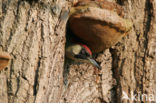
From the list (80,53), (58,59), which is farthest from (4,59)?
(80,53)

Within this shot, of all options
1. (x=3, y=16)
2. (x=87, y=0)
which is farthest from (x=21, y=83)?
(x=87, y=0)

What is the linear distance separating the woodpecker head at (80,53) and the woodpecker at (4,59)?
2.96 feet

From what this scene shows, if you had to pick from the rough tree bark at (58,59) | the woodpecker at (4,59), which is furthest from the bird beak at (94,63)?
the woodpecker at (4,59)

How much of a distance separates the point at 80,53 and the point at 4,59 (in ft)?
3.44

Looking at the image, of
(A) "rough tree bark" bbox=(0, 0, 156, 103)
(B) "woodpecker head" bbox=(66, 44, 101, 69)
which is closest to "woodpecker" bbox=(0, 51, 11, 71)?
(A) "rough tree bark" bbox=(0, 0, 156, 103)

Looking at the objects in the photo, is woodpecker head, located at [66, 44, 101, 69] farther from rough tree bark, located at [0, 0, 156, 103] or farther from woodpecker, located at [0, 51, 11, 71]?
woodpecker, located at [0, 51, 11, 71]

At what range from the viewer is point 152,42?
2.97 metres

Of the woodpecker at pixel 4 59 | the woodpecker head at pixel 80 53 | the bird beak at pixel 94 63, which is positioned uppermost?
the woodpecker at pixel 4 59

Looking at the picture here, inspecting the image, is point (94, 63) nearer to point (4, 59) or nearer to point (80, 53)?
point (80, 53)

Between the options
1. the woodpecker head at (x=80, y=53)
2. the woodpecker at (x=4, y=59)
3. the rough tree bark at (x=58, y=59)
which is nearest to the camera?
the woodpecker at (x=4, y=59)

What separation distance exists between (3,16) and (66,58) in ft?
2.97

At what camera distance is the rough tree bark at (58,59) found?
2.07 meters

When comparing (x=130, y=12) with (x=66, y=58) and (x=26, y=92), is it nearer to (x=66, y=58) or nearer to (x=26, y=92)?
(x=66, y=58)

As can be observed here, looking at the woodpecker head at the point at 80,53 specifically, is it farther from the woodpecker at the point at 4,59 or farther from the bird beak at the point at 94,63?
the woodpecker at the point at 4,59
